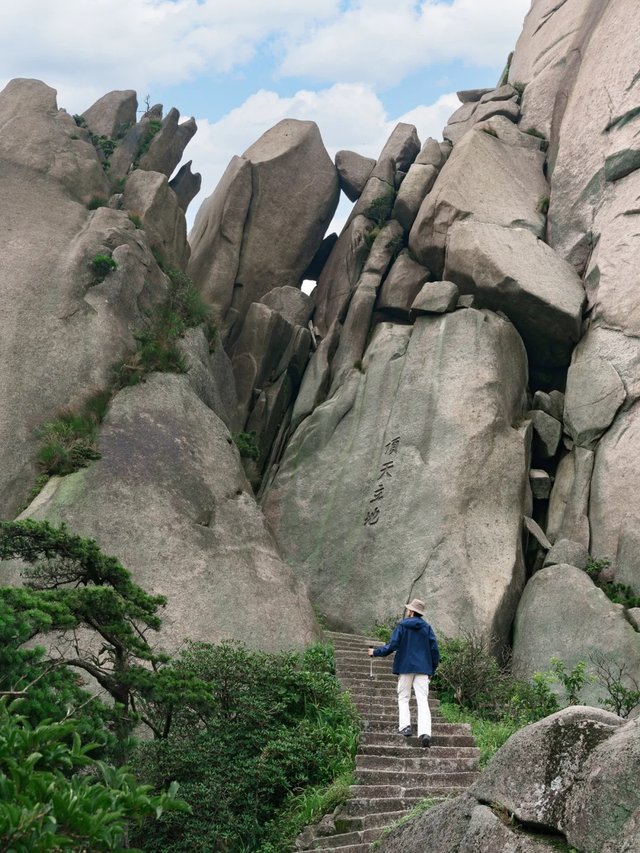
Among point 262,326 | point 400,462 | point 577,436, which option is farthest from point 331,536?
point 262,326

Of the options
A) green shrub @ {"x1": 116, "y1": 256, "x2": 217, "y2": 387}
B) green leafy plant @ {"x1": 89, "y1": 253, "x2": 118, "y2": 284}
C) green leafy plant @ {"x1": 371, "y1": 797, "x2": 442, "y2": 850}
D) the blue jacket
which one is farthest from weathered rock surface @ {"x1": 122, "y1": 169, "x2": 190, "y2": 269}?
green leafy plant @ {"x1": 371, "y1": 797, "x2": 442, "y2": 850}

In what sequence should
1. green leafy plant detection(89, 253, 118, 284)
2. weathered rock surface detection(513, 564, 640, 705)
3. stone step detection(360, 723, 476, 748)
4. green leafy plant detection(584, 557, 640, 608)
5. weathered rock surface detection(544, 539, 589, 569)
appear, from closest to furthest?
stone step detection(360, 723, 476, 748) → weathered rock surface detection(513, 564, 640, 705) → green leafy plant detection(584, 557, 640, 608) → weathered rock surface detection(544, 539, 589, 569) → green leafy plant detection(89, 253, 118, 284)

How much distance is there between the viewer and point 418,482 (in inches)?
844

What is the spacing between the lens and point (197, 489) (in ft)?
59.1

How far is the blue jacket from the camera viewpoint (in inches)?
460

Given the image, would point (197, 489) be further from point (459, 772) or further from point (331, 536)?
point (459, 772)

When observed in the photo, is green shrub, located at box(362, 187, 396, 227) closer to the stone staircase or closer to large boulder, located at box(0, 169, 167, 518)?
large boulder, located at box(0, 169, 167, 518)

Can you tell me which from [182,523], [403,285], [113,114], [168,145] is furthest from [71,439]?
[113,114]

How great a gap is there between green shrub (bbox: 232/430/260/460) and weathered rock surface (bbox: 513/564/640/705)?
843 cm

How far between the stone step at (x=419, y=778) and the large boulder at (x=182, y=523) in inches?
191

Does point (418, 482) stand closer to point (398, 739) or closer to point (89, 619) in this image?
point (398, 739)

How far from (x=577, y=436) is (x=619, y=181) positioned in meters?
7.34

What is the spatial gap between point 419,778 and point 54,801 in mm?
7165

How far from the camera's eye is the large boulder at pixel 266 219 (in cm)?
2925
